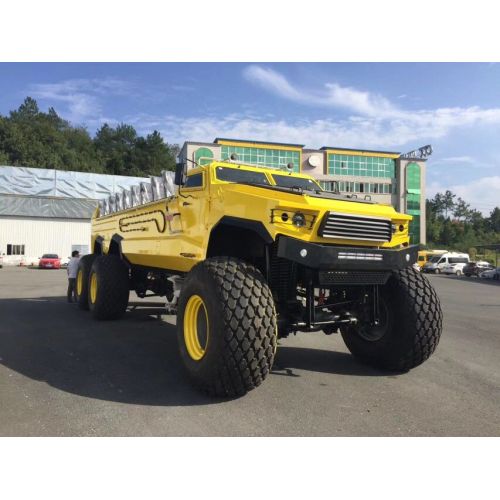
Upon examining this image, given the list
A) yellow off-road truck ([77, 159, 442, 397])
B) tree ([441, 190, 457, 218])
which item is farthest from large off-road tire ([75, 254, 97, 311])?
tree ([441, 190, 457, 218])

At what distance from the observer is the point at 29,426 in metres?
3.78

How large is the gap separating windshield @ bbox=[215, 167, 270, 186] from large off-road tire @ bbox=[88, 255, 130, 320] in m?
3.79

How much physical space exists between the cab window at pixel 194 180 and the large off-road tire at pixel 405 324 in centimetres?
262

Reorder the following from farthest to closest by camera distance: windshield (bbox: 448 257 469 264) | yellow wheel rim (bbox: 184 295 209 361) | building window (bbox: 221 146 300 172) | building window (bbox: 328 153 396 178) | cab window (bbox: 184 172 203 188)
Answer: building window (bbox: 328 153 396 178) < building window (bbox: 221 146 300 172) < windshield (bbox: 448 257 469 264) < cab window (bbox: 184 172 203 188) < yellow wheel rim (bbox: 184 295 209 361)

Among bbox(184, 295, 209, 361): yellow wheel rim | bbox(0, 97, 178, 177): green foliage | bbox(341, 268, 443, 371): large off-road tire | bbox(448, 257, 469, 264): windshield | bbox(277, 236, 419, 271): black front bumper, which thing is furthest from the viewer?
bbox(0, 97, 178, 177): green foliage

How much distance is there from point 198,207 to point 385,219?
2222 millimetres

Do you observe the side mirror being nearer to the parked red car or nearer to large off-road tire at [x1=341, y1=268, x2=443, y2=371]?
large off-road tire at [x1=341, y1=268, x2=443, y2=371]

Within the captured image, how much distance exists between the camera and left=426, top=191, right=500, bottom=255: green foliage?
3868 inches

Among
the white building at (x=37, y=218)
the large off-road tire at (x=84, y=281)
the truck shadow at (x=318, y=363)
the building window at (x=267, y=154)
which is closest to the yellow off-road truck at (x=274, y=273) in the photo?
the truck shadow at (x=318, y=363)

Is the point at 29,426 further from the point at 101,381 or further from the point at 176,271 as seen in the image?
the point at 176,271

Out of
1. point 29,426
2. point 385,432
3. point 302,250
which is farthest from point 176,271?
point 385,432

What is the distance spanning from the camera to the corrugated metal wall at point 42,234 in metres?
41.8

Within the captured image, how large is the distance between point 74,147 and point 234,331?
87015 mm

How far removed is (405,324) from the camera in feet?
17.7
